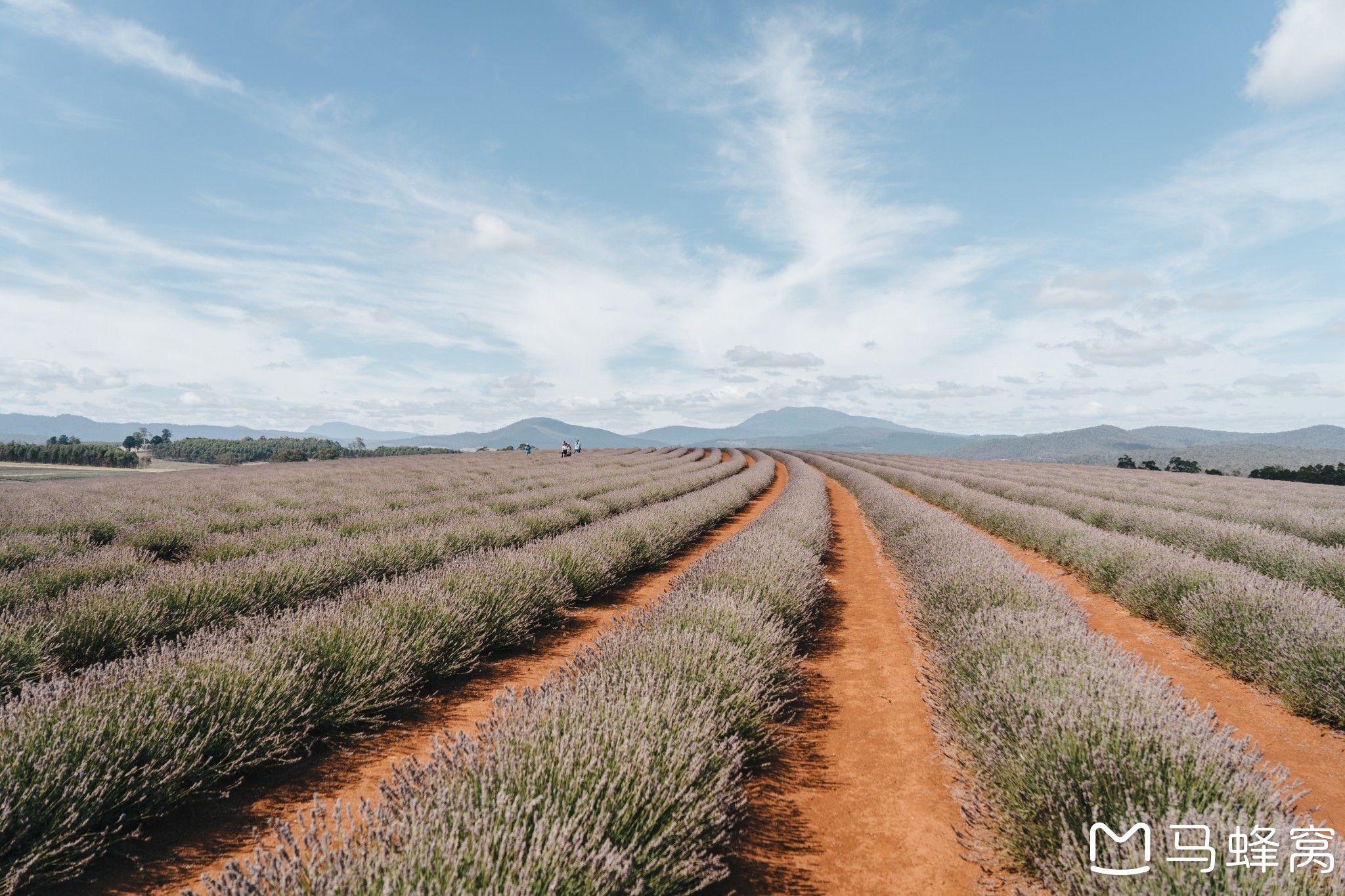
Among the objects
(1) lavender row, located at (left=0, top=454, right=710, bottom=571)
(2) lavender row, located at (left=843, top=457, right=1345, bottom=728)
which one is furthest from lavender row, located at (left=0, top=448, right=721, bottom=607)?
(2) lavender row, located at (left=843, top=457, right=1345, bottom=728)

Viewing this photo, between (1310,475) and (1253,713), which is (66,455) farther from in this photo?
(1310,475)

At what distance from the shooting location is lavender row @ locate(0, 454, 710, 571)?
6469 millimetres

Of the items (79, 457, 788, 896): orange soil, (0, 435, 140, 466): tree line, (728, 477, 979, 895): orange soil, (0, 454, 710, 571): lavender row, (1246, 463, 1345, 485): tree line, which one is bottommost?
(728, 477, 979, 895): orange soil

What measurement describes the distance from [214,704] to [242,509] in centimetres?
908

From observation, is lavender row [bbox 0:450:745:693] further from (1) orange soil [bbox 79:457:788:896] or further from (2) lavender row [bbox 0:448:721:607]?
(1) orange soil [bbox 79:457:788:896]

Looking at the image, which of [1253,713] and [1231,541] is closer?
[1253,713]

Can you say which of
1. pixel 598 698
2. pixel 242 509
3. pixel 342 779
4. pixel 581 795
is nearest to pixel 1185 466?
pixel 598 698

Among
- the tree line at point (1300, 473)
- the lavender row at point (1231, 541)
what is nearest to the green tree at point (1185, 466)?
the tree line at point (1300, 473)

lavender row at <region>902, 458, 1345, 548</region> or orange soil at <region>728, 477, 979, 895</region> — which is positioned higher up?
lavender row at <region>902, 458, 1345, 548</region>

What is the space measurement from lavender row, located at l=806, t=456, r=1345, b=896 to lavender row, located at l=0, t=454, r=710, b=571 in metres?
7.15

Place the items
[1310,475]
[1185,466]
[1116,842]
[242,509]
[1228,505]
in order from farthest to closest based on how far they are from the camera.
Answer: [1185,466]
[1310,475]
[1228,505]
[242,509]
[1116,842]

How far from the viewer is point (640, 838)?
6.04ft

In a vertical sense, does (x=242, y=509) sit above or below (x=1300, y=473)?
above

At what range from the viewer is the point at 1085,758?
2.13m
